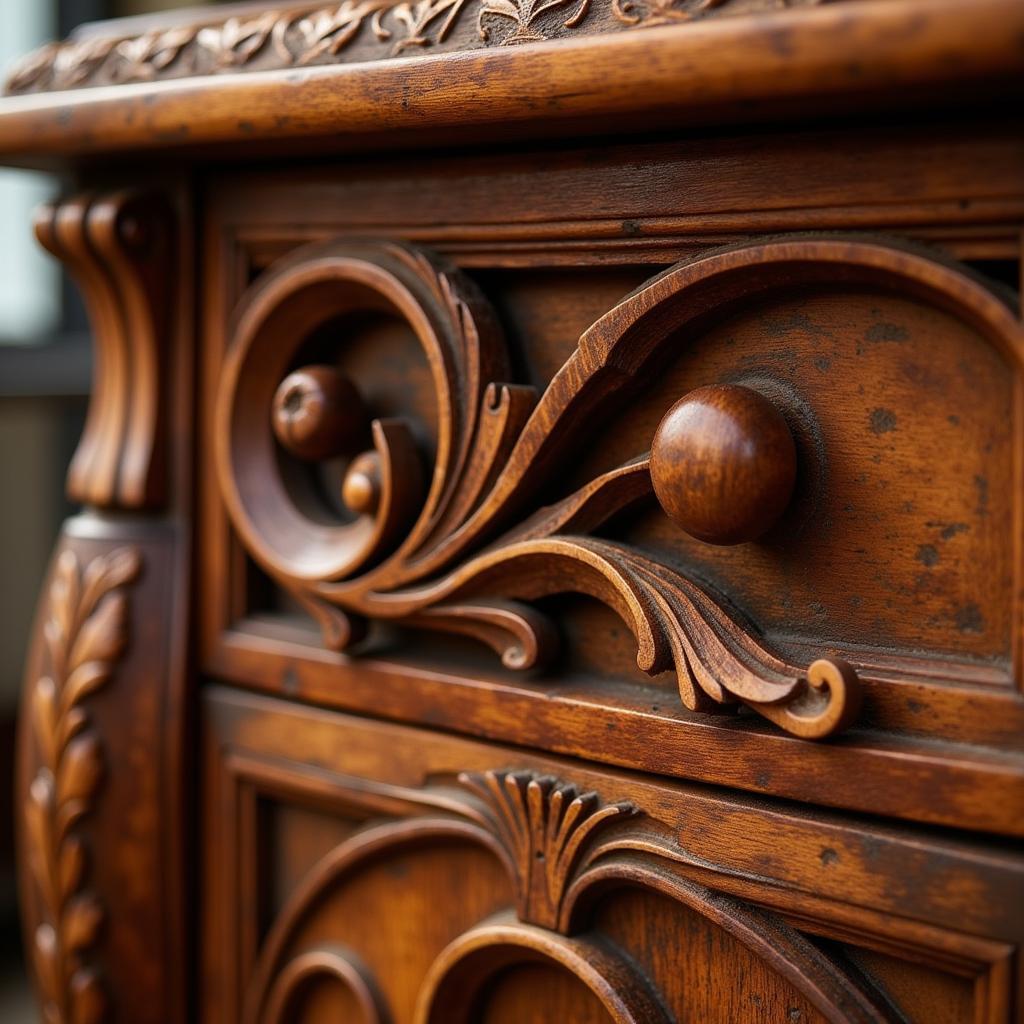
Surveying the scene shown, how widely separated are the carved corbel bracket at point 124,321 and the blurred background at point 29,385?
69cm

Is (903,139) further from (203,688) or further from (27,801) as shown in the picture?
(27,801)

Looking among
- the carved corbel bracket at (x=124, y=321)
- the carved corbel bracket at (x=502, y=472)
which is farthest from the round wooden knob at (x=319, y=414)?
the carved corbel bracket at (x=124, y=321)

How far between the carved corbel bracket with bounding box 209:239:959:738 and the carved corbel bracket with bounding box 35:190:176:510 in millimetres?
46

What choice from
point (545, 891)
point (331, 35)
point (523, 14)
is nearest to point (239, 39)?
point (331, 35)

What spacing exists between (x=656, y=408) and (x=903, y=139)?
0.13m

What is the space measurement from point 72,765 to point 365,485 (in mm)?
225

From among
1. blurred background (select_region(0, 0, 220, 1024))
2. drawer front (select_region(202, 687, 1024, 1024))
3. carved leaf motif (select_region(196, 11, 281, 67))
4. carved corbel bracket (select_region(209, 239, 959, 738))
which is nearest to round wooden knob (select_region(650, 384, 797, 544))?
carved corbel bracket (select_region(209, 239, 959, 738))

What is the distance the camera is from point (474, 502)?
0.52 metres

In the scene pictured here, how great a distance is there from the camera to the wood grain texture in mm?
343

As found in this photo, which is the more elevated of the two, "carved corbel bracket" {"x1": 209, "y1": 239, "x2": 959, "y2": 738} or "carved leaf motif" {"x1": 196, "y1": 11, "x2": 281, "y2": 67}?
"carved leaf motif" {"x1": 196, "y1": 11, "x2": 281, "y2": 67}

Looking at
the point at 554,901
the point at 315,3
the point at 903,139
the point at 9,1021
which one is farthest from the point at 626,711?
the point at 9,1021

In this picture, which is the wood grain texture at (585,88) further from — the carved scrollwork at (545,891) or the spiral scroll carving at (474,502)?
the carved scrollwork at (545,891)

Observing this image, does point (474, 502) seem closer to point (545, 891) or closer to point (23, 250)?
point (545, 891)

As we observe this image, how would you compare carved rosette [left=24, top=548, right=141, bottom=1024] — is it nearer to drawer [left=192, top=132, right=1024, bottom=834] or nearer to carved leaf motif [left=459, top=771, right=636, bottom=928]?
drawer [left=192, top=132, right=1024, bottom=834]
